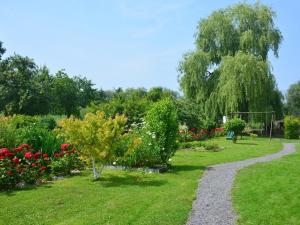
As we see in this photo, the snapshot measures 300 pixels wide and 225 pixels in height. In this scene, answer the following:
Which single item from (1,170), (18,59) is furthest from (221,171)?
(18,59)

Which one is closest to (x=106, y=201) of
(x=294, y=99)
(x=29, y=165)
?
(x=29, y=165)

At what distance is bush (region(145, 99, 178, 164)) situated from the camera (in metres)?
13.2

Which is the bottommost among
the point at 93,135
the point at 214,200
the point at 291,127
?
the point at 214,200

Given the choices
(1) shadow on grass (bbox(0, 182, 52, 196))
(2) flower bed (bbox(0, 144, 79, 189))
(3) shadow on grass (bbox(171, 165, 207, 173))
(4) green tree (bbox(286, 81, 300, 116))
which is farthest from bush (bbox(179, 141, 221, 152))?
(4) green tree (bbox(286, 81, 300, 116))

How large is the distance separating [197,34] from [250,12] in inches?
185

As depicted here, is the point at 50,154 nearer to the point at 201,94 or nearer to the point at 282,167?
the point at 282,167

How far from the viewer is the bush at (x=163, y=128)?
43.4 feet

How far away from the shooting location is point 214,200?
844 centimetres

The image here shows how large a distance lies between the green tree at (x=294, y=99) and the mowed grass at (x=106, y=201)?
162ft

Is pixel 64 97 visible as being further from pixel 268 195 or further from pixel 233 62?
pixel 268 195

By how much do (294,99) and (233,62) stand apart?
97.0 ft

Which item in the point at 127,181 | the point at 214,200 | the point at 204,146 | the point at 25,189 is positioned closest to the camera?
the point at 214,200

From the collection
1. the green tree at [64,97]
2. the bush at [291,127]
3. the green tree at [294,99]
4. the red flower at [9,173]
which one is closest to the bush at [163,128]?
the red flower at [9,173]

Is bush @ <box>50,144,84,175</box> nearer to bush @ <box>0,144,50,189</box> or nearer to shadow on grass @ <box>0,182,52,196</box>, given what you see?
bush @ <box>0,144,50,189</box>
